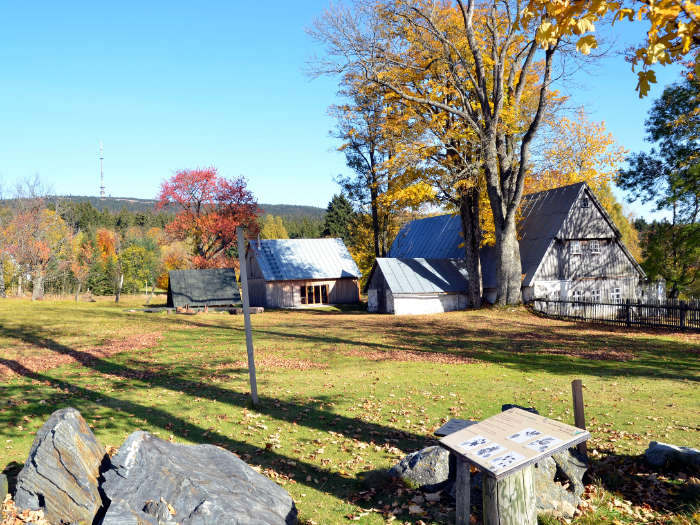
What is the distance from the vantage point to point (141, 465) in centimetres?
571

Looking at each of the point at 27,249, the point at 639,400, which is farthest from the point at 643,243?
the point at 27,249

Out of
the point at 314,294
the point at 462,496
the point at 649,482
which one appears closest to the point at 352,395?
the point at 462,496

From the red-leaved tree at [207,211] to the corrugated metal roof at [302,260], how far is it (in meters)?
8.87

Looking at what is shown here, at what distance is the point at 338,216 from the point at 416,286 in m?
45.4

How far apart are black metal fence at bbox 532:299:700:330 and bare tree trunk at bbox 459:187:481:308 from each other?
4.67 meters

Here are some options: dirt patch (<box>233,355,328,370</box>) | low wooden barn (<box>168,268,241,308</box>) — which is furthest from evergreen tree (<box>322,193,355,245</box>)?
dirt patch (<box>233,355,328,370</box>)

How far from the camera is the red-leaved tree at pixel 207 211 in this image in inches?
2168

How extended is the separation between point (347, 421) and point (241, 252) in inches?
182

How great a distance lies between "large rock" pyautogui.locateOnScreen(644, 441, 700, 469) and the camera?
23.7 feet

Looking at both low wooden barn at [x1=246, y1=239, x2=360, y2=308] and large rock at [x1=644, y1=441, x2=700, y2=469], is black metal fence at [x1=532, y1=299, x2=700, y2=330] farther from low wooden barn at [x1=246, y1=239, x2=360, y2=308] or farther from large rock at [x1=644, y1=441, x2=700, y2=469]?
low wooden barn at [x1=246, y1=239, x2=360, y2=308]

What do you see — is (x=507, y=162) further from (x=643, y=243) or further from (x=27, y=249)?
(x=27, y=249)

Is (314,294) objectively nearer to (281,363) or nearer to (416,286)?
(416,286)

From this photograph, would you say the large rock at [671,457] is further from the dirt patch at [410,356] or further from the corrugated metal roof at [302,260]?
the corrugated metal roof at [302,260]

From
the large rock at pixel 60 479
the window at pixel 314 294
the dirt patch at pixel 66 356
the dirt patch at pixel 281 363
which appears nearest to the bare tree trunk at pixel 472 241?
the window at pixel 314 294
